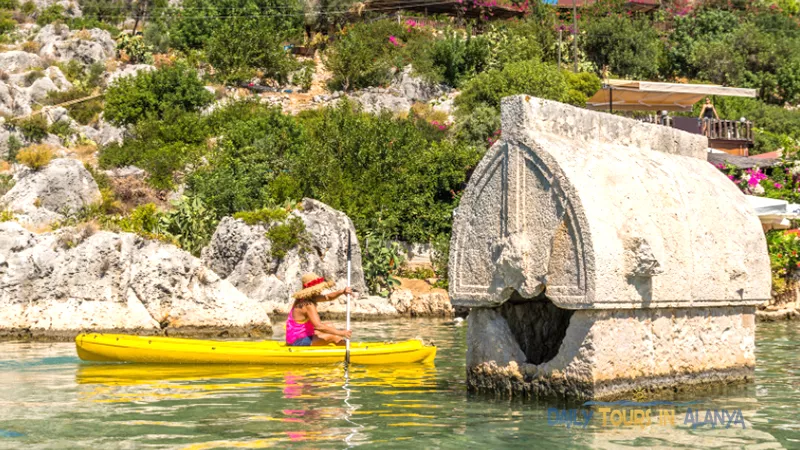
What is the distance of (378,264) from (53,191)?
36.9ft

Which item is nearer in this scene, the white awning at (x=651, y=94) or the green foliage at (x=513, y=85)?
the white awning at (x=651, y=94)

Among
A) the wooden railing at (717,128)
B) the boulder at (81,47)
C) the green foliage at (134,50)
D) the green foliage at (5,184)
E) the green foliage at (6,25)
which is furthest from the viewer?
the green foliage at (6,25)

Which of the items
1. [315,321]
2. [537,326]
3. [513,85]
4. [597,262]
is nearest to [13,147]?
[513,85]

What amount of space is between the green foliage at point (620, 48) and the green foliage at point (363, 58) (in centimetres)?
1098

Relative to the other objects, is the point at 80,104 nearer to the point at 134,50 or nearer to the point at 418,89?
the point at 134,50

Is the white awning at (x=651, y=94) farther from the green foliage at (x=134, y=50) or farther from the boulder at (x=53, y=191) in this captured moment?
the green foliage at (x=134, y=50)

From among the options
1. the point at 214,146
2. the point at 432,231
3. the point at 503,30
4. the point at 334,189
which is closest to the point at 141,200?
the point at 214,146

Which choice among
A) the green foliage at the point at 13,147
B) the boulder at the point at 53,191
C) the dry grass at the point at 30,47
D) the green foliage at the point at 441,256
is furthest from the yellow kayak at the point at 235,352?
the dry grass at the point at 30,47

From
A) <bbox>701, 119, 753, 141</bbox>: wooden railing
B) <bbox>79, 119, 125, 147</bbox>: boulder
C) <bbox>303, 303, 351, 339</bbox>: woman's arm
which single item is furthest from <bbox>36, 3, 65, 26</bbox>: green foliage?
<bbox>303, 303, 351, 339</bbox>: woman's arm

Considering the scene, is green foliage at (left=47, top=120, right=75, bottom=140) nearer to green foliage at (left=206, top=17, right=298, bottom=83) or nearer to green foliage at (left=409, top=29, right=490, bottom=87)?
green foliage at (left=206, top=17, right=298, bottom=83)

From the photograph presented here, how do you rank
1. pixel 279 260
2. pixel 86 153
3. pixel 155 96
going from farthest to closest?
pixel 155 96 < pixel 86 153 < pixel 279 260

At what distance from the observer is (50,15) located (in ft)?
203

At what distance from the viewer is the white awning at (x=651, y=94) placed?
29938 millimetres

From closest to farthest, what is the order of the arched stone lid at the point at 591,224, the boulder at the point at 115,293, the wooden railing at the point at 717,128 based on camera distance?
the arched stone lid at the point at 591,224, the boulder at the point at 115,293, the wooden railing at the point at 717,128
